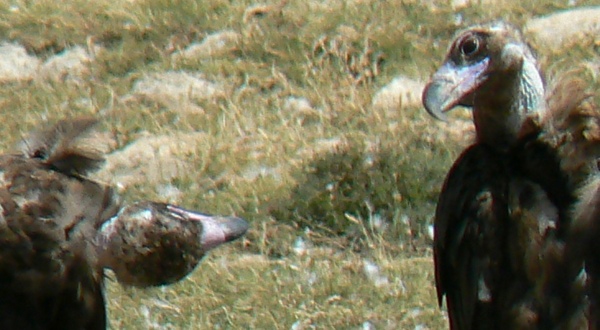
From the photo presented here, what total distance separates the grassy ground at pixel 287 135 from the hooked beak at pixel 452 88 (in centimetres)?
142

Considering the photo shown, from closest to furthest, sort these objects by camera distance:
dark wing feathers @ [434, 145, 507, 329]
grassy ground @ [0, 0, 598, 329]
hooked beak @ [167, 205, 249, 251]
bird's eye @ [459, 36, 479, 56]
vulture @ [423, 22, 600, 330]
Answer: vulture @ [423, 22, 600, 330], dark wing feathers @ [434, 145, 507, 329], bird's eye @ [459, 36, 479, 56], hooked beak @ [167, 205, 249, 251], grassy ground @ [0, 0, 598, 329]

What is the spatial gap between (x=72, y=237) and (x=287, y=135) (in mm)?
2566

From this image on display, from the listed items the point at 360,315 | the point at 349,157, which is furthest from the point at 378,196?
the point at 360,315

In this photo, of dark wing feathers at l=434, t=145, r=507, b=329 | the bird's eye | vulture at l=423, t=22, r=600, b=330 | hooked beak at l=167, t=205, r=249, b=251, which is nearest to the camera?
vulture at l=423, t=22, r=600, b=330

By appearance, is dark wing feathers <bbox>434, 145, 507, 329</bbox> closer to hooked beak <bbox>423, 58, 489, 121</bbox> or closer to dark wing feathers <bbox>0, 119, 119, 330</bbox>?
hooked beak <bbox>423, 58, 489, 121</bbox>

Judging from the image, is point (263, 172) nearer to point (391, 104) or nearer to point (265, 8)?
point (391, 104)

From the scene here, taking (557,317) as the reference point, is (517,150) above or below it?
above

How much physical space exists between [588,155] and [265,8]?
13.1 feet

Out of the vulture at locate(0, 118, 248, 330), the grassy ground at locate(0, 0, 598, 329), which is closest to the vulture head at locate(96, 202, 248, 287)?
the vulture at locate(0, 118, 248, 330)

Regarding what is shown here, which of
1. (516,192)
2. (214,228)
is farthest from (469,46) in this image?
(214,228)

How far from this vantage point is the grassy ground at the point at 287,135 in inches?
213

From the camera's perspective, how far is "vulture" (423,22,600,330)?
3.80m

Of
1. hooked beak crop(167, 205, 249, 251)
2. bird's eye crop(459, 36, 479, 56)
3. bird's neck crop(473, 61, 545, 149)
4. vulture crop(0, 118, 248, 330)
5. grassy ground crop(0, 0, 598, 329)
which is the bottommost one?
grassy ground crop(0, 0, 598, 329)

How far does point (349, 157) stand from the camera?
616 centimetres
